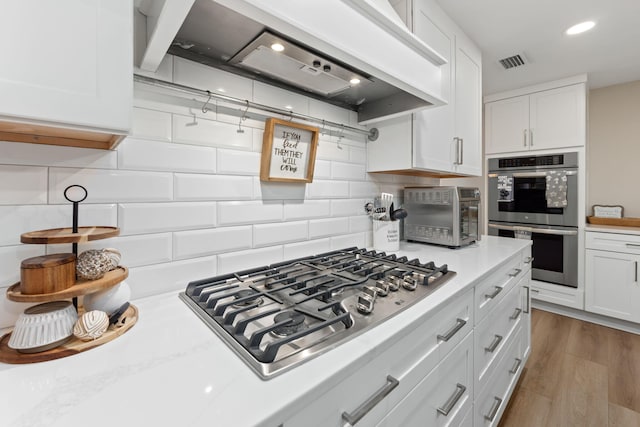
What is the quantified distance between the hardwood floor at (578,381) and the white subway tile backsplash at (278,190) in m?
1.68

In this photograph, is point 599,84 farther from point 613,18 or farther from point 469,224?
point 469,224

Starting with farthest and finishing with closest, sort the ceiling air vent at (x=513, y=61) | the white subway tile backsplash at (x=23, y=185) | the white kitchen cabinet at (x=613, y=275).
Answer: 1. the white kitchen cabinet at (x=613, y=275)
2. the ceiling air vent at (x=513, y=61)
3. the white subway tile backsplash at (x=23, y=185)

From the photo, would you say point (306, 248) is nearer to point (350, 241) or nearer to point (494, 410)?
point (350, 241)

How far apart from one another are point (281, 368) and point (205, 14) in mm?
922

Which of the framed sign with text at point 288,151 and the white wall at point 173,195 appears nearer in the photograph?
the white wall at point 173,195

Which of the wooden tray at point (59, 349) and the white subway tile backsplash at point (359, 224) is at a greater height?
the white subway tile backsplash at point (359, 224)

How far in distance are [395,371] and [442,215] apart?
125 cm

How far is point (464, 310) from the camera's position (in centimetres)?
106

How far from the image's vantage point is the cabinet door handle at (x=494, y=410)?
1316 millimetres

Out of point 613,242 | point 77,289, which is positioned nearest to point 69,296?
point 77,289

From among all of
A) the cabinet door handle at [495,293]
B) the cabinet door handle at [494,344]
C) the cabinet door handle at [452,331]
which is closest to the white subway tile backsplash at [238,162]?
the cabinet door handle at [452,331]

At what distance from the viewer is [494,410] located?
1.37m

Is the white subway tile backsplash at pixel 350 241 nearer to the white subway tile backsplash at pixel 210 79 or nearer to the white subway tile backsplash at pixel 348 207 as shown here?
the white subway tile backsplash at pixel 348 207

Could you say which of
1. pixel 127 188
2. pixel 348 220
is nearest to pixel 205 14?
pixel 127 188
